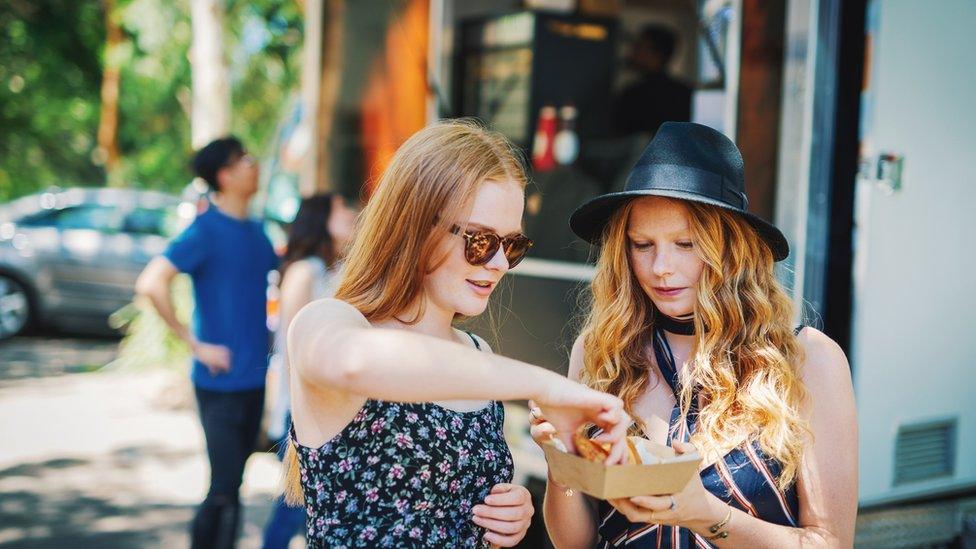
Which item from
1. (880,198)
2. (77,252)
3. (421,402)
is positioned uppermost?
(880,198)

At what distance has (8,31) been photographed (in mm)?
15344

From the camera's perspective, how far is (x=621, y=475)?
1422 mm

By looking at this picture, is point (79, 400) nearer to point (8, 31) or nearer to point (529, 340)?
point (529, 340)

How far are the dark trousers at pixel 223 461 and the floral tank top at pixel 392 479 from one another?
2.12m

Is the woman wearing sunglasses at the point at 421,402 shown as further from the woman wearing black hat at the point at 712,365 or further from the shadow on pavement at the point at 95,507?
the shadow on pavement at the point at 95,507

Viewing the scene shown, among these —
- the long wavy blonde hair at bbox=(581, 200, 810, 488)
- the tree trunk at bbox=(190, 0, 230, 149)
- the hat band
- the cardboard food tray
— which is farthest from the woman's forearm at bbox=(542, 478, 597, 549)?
the tree trunk at bbox=(190, 0, 230, 149)

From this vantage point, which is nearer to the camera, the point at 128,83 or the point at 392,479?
the point at 392,479

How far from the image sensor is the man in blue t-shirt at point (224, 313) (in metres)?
3.71

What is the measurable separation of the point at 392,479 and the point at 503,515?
249 millimetres

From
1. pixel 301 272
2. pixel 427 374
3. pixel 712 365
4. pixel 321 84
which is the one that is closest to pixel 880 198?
pixel 712 365

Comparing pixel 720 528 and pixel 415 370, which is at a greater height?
pixel 415 370

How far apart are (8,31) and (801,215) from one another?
16.2 metres

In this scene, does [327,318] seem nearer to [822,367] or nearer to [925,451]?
[822,367]

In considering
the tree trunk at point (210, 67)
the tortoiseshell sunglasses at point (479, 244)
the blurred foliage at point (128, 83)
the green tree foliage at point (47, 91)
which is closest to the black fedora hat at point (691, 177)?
the tortoiseshell sunglasses at point (479, 244)
